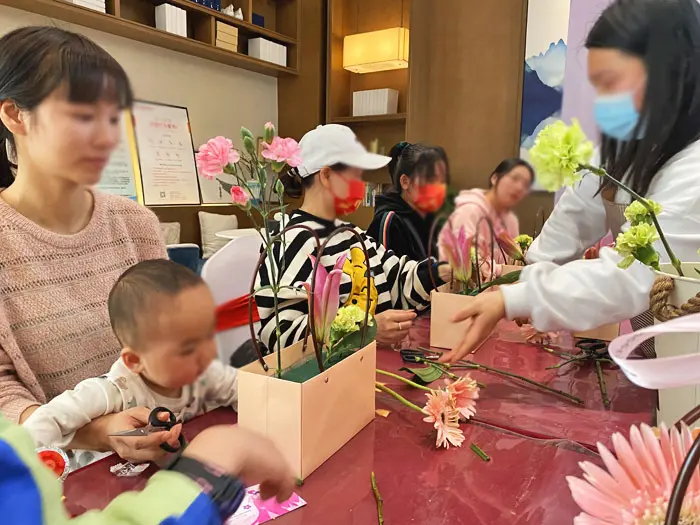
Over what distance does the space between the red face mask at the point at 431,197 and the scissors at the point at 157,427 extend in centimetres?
33

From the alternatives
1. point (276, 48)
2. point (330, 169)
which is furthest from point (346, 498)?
point (276, 48)

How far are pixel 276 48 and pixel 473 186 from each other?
99.2 inches

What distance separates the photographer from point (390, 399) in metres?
0.59

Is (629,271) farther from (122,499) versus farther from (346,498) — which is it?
(122,499)

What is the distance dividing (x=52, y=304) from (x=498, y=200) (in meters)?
0.51

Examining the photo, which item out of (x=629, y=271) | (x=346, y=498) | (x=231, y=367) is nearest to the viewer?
(x=231, y=367)

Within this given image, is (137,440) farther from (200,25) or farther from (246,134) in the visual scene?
(200,25)

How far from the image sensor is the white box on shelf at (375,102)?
5.35ft

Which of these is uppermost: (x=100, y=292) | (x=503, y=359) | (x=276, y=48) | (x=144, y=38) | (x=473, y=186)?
(x=276, y=48)

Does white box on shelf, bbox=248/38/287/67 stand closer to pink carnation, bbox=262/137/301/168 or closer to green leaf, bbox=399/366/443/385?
green leaf, bbox=399/366/443/385

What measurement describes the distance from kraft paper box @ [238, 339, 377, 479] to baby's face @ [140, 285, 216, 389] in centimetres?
23

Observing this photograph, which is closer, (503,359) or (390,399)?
(390,399)

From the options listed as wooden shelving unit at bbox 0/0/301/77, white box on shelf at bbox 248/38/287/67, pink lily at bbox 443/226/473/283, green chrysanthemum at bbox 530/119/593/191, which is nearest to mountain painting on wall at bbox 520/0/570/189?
green chrysanthemum at bbox 530/119/593/191

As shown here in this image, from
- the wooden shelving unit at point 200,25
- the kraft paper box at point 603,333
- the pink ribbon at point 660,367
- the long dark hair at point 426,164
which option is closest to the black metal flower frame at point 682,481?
the pink ribbon at point 660,367
